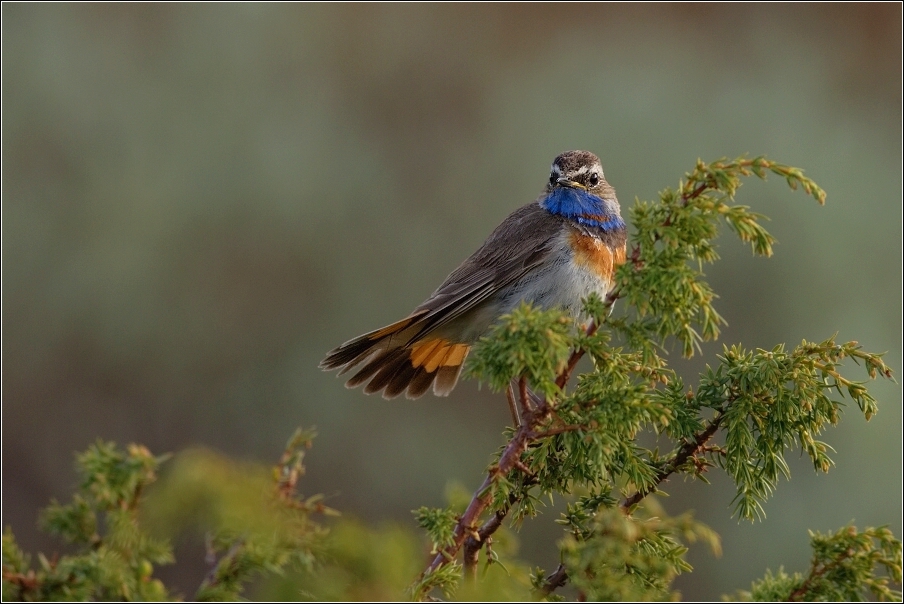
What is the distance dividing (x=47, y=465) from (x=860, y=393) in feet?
22.5

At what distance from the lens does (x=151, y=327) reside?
8.34m

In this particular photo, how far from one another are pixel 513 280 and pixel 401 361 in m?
0.63

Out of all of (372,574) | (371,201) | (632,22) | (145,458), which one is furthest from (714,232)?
(632,22)

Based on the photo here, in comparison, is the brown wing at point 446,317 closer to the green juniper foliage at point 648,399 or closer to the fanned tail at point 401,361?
the fanned tail at point 401,361

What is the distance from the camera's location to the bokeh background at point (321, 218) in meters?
7.81

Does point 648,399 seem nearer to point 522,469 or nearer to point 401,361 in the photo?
point 522,469

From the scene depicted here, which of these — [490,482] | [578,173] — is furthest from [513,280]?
[490,482]

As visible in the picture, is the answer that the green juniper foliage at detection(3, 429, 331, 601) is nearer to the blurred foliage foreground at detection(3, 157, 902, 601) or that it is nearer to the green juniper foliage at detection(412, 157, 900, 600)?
the blurred foliage foreground at detection(3, 157, 902, 601)

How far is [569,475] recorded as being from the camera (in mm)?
2518

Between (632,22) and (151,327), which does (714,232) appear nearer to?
(151,327)

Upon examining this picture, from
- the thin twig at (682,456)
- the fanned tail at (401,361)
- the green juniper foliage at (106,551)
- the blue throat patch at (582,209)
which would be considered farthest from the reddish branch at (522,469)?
the blue throat patch at (582,209)

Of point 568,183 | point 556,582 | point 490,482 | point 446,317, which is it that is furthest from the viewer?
point 568,183

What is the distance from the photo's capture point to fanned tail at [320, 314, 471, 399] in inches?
168

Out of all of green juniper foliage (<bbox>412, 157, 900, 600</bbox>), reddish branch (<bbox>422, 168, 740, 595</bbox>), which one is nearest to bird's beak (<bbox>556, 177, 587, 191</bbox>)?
green juniper foliage (<bbox>412, 157, 900, 600</bbox>)
